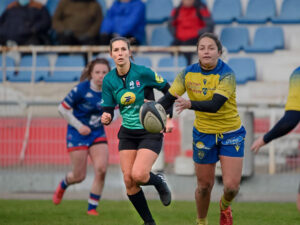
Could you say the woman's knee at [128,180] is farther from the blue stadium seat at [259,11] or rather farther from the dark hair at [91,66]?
the blue stadium seat at [259,11]

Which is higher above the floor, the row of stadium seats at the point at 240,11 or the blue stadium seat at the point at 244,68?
the row of stadium seats at the point at 240,11

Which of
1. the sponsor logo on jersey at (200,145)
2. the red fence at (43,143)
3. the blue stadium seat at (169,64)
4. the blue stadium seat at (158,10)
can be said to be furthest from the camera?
the blue stadium seat at (158,10)

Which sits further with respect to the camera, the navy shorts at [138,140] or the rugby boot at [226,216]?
the rugby boot at [226,216]

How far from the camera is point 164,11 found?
54.3 ft

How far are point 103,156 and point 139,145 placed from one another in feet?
7.32

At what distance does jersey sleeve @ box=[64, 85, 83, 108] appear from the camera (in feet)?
30.9

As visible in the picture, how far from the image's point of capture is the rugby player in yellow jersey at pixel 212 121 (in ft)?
23.0

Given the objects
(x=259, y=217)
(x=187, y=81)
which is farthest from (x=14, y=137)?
(x=187, y=81)

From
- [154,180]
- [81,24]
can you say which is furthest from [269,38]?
[154,180]

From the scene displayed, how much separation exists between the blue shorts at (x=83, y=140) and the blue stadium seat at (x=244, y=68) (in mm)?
5947

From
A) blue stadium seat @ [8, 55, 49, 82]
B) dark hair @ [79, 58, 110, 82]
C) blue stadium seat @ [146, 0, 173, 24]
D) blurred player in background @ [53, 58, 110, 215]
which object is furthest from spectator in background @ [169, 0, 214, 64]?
blurred player in background @ [53, 58, 110, 215]

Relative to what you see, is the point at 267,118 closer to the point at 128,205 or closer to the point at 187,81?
the point at 128,205

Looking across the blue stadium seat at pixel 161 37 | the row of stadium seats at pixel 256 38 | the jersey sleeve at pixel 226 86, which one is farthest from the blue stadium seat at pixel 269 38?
the jersey sleeve at pixel 226 86

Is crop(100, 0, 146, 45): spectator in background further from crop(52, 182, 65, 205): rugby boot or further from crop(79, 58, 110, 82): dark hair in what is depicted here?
crop(52, 182, 65, 205): rugby boot
